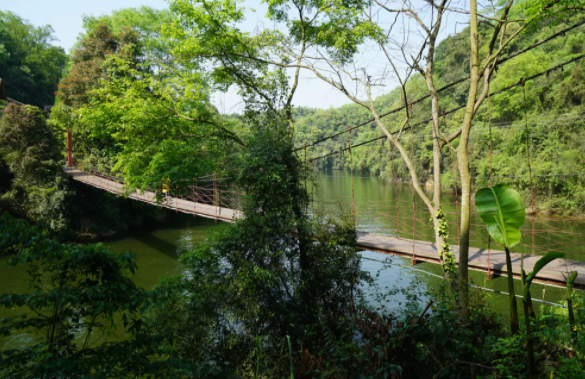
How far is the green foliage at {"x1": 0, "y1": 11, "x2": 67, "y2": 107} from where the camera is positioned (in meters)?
18.8

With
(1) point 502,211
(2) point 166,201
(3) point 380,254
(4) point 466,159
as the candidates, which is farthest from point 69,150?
(1) point 502,211

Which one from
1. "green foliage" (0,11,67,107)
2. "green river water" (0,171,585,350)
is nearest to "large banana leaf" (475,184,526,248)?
"green river water" (0,171,585,350)

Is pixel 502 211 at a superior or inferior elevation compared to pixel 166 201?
superior

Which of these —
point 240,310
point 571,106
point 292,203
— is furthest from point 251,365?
point 571,106

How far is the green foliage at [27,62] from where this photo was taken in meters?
18.8

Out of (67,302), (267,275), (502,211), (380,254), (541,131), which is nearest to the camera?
(67,302)

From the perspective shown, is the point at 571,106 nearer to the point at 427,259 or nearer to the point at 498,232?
the point at 427,259

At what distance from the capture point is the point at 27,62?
20375mm

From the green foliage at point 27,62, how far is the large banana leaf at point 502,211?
76.5 ft

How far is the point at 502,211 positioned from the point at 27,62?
25980mm

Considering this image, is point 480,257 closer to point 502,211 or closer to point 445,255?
point 445,255

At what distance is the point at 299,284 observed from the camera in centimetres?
337

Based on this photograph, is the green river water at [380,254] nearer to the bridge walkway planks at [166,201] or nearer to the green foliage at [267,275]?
the green foliage at [267,275]

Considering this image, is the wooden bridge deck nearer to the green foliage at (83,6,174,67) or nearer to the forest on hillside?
the forest on hillside
